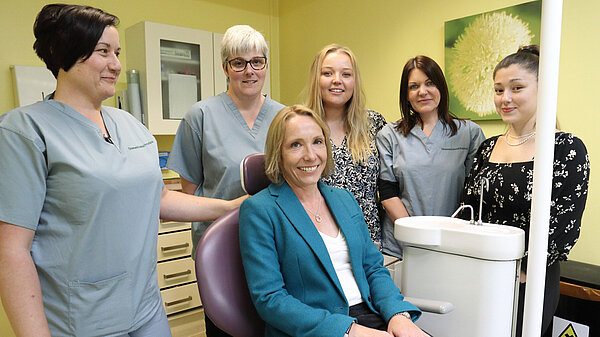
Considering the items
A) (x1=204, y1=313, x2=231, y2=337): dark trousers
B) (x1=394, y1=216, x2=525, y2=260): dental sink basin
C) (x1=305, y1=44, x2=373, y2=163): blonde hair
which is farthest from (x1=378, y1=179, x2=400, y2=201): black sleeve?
(x1=204, y1=313, x2=231, y2=337): dark trousers

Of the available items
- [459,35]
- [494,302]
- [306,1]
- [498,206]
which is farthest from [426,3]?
[494,302]

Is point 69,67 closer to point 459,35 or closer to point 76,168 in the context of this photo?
point 76,168

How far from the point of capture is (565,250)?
4.21 feet

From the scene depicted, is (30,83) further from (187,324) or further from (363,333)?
(363,333)

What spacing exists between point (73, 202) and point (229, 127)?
2.41 ft

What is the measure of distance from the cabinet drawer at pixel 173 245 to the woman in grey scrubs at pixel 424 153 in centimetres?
156

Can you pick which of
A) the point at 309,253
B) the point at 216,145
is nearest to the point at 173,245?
the point at 216,145

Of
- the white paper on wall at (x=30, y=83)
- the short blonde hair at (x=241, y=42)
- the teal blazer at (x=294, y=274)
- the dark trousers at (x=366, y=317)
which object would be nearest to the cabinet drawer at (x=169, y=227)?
the white paper on wall at (x=30, y=83)

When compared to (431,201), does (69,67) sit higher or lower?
higher

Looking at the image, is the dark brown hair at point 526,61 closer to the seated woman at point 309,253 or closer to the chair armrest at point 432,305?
the seated woman at point 309,253

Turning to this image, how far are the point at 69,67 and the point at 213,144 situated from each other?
0.65 meters

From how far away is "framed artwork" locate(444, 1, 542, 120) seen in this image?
7.25ft

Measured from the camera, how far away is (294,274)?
45.5 inches

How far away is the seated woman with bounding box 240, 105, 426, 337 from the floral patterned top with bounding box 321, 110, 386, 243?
0.85ft
